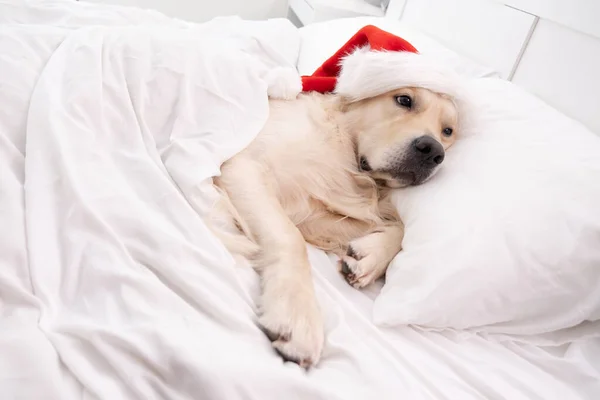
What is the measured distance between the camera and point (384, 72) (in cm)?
144

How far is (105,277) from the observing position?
77 cm

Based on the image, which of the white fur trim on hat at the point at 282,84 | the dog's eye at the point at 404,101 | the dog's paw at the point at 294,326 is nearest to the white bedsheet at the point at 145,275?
the dog's paw at the point at 294,326

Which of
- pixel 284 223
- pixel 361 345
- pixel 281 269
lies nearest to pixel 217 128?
pixel 284 223

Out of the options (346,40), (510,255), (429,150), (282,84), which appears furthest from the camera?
(346,40)

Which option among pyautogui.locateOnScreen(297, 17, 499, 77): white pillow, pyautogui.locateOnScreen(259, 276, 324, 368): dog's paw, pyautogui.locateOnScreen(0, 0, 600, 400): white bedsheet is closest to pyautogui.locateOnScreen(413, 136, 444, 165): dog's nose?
pyautogui.locateOnScreen(0, 0, 600, 400): white bedsheet

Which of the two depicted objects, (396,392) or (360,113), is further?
(360,113)

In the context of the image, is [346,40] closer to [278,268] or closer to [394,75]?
[394,75]

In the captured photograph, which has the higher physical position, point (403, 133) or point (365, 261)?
point (403, 133)

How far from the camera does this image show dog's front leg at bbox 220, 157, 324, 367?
837mm

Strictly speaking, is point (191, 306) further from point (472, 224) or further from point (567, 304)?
point (567, 304)

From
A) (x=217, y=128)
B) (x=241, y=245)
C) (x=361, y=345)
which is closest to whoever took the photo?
(x=361, y=345)

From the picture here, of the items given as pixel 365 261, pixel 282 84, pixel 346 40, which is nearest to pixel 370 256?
pixel 365 261

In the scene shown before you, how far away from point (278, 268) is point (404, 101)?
2.43 feet

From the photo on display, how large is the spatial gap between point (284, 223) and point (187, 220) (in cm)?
28
